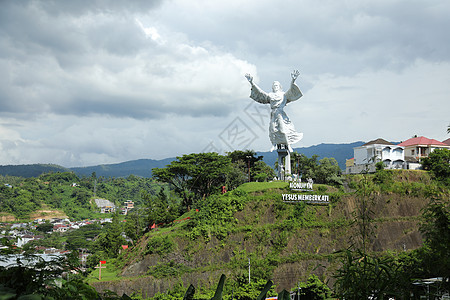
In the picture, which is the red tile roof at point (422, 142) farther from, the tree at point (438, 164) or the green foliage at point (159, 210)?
the green foliage at point (159, 210)

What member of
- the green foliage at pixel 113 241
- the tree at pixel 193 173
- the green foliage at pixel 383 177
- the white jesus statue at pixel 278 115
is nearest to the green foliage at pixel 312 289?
the white jesus statue at pixel 278 115

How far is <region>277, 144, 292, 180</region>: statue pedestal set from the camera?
2278 centimetres

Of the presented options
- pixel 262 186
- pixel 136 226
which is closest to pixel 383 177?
pixel 262 186

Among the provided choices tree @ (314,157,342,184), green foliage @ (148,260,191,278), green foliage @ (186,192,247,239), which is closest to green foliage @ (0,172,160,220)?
tree @ (314,157,342,184)

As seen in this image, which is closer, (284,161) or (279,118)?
(279,118)

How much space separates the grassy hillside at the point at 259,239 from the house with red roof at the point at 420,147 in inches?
435

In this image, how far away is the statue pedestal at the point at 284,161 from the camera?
2278 cm

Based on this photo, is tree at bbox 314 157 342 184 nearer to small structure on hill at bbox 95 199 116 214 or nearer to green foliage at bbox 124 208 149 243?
green foliage at bbox 124 208 149 243

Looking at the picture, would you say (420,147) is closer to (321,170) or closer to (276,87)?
(321,170)

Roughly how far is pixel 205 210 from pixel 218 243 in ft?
6.76

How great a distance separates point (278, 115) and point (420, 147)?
18121 mm

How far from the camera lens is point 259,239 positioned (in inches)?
755

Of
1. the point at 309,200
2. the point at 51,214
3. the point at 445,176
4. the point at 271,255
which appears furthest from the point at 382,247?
the point at 51,214

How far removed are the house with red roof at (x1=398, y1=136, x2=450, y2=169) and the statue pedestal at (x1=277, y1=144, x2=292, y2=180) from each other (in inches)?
593
